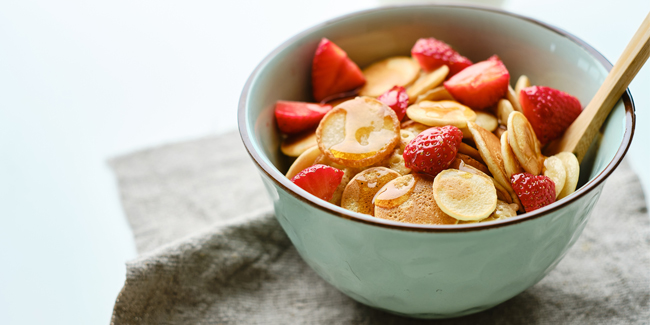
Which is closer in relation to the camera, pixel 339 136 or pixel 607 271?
pixel 339 136

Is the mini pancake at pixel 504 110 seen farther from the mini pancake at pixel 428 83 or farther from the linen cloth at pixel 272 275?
the linen cloth at pixel 272 275

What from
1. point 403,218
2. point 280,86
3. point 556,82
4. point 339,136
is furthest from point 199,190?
point 556,82

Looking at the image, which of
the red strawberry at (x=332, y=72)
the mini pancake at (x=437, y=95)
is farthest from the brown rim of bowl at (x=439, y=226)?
the mini pancake at (x=437, y=95)

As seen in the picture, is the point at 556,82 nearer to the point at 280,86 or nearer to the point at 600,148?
the point at 600,148

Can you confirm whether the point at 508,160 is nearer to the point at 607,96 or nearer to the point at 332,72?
the point at 607,96

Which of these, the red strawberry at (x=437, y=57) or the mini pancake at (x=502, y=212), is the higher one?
the red strawberry at (x=437, y=57)

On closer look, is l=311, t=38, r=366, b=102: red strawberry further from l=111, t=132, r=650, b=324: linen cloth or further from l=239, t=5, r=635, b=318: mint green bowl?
l=111, t=132, r=650, b=324: linen cloth
